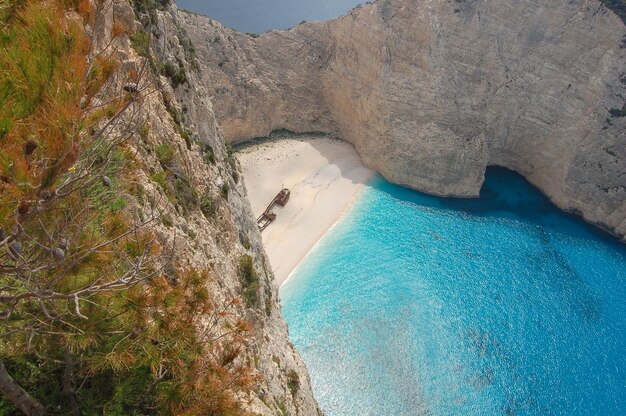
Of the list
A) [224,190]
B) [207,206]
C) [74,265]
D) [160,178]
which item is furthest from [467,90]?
[74,265]

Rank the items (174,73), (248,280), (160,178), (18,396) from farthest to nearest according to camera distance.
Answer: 1. (248,280)
2. (174,73)
3. (160,178)
4. (18,396)

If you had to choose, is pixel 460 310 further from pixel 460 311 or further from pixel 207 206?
pixel 207 206

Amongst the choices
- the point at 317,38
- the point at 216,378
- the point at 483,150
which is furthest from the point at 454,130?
the point at 216,378

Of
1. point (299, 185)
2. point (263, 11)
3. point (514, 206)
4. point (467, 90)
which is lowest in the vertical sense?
point (514, 206)

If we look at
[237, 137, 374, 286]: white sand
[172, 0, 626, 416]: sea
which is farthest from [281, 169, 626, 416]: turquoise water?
[237, 137, 374, 286]: white sand

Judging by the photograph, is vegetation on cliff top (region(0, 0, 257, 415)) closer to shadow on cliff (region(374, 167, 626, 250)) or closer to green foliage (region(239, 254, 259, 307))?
green foliage (region(239, 254, 259, 307))
